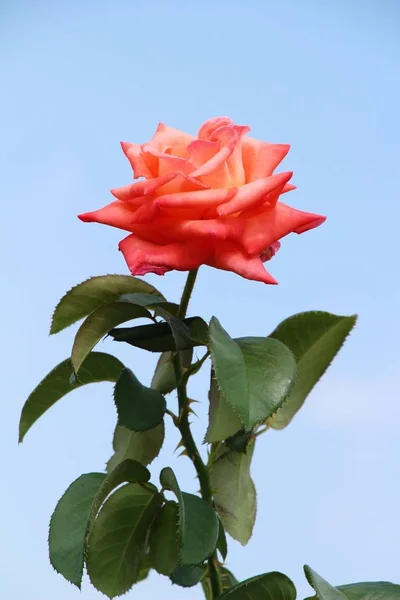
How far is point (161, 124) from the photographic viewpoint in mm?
1137

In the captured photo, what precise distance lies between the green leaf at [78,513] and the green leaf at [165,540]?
5cm

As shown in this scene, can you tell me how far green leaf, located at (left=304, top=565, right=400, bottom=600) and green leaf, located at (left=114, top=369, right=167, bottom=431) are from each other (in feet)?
0.76

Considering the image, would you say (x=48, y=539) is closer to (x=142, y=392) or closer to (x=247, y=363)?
(x=142, y=392)

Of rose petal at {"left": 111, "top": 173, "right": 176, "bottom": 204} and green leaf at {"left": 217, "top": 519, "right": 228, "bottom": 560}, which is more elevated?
rose petal at {"left": 111, "top": 173, "right": 176, "bottom": 204}

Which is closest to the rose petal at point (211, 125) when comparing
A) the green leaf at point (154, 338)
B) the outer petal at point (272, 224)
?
the outer petal at point (272, 224)

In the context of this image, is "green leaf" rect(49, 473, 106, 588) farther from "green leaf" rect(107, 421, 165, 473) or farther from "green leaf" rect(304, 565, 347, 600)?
"green leaf" rect(304, 565, 347, 600)

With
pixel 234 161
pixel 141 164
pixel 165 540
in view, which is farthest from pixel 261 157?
pixel 165 540

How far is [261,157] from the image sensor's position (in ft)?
3.49

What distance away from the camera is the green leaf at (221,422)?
1063mm

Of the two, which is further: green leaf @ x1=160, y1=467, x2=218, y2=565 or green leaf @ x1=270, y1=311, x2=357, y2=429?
green leaf @ x1=270, y1=311, x2=357, y2=429

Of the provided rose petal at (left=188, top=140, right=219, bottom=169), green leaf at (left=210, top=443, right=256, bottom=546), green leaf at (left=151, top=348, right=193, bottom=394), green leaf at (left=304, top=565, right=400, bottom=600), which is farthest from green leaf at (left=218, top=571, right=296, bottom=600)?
rose petal at (left=188, top=140, right=219, bottom=169)

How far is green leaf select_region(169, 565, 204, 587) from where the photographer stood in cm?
111

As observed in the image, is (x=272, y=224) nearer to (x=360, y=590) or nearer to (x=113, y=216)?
(x=113, y=216)

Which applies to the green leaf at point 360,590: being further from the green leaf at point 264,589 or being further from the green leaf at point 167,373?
the green leaf at point 167,373
